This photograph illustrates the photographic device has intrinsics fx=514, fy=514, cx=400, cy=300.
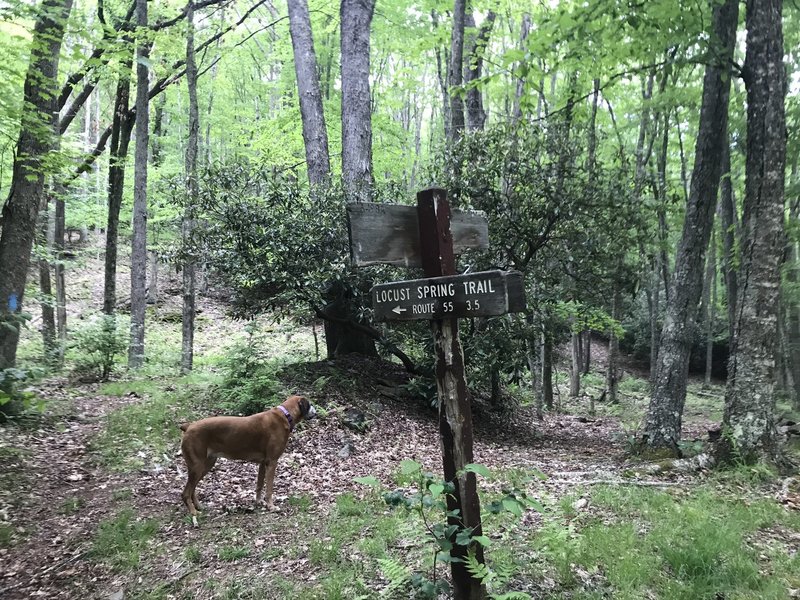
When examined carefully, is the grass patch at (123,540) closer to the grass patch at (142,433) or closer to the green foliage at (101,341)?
the grass patch at (142,433)

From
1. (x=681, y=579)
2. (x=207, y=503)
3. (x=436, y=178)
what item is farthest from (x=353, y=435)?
(x=681, y=579)

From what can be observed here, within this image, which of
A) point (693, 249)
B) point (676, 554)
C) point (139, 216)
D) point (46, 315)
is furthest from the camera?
point (46, 315)

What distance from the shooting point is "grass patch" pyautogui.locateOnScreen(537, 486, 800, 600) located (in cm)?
369

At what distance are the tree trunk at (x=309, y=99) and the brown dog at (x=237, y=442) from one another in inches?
259

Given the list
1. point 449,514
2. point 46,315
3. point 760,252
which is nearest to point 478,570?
point 449,514

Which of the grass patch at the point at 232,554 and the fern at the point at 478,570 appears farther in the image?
the grass patch at the point at 232,554

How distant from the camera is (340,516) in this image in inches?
214

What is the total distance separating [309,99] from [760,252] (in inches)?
364

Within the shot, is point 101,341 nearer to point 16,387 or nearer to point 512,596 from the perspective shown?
point 16,387

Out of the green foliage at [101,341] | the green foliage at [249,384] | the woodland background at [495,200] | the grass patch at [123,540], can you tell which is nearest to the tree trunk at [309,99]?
the woodland background at [495,200]

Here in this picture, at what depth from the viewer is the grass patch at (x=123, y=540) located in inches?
185

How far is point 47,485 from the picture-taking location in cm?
614

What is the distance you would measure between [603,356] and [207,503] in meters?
27.9

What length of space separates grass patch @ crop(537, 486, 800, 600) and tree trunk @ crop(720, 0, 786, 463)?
51.7 inches
